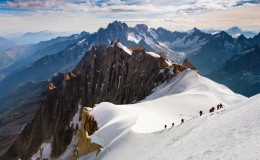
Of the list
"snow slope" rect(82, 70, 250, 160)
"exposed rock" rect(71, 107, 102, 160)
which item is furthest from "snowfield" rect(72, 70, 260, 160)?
"exposed rock" rect(71, 107, 102, 160)

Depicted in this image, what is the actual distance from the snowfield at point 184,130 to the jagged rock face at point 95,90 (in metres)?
48.7

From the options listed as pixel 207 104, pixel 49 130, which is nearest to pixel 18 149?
pixel 49 130

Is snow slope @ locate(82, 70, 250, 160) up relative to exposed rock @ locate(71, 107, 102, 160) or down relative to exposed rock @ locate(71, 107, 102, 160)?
up

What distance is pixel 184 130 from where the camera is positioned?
40.1 meters

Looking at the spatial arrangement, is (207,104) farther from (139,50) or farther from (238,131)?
(139,50)

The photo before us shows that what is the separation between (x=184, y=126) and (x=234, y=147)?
1698 centimetres

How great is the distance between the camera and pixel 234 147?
2558cm

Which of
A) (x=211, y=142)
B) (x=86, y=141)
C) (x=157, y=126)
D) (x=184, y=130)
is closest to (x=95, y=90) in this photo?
(x=86, y=141)

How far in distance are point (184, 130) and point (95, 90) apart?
136 m

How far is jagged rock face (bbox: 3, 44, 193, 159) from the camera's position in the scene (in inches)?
5443

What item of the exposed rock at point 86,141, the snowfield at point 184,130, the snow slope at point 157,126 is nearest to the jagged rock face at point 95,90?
the snow slope at point 157,126

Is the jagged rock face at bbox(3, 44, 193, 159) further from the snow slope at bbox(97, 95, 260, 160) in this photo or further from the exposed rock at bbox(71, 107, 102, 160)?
the snow slope at bbox(97, 95, 260, 160)

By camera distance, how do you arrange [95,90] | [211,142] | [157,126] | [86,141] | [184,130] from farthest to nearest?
[95,90] → [86,141] → [157,126] → [184,130] → [211,142]

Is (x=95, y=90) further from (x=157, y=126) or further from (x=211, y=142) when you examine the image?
(x=211, y=142)
